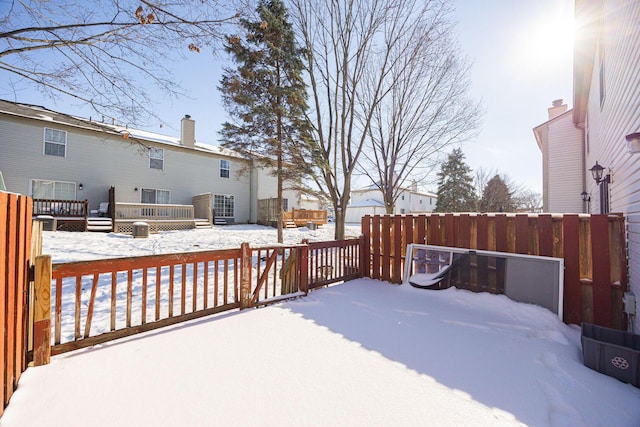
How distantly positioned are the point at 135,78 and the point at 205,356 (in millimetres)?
4510

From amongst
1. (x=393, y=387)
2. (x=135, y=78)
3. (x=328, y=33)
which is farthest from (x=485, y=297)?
(x=328, y=33)

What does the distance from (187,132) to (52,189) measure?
7448 millimetres

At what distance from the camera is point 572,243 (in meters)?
3.58

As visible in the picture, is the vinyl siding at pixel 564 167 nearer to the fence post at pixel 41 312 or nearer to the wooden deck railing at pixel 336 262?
the wooden deck railing at pixel 336 262

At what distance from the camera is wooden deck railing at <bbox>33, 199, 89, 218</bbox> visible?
11395 mm

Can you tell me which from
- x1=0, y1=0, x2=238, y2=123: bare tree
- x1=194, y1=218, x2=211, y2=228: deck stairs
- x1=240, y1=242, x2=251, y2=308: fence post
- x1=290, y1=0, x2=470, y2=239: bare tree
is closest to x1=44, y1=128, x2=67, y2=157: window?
x1=194, y1=218, x2=211, y2=228: deck stairs

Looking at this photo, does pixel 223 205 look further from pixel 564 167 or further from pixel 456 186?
pixel 456 186

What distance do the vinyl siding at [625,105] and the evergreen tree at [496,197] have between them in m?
25.1

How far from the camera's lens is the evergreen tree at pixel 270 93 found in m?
9.73

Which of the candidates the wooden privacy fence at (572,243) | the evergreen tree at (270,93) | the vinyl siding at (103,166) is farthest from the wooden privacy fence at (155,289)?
the vinyl siding at (103,166)

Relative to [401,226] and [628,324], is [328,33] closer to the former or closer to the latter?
[401,226]

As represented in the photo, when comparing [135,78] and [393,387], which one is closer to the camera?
[393,387]

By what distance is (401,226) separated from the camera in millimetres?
5555

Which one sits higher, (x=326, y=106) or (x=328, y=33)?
(x=328, y=33)
